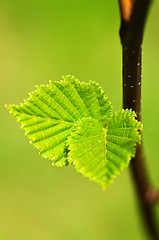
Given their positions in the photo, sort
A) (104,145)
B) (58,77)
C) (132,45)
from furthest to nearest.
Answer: (58,77) → (104,145) → (132,45)

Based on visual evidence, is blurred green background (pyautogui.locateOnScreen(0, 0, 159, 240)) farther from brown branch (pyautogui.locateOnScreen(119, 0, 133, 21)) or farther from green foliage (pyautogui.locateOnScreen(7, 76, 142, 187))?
brown branch (pyautogui.locateOnScreen(119, 0, 133, 21))

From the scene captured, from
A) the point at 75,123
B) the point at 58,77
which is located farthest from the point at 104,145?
the point at 58,77

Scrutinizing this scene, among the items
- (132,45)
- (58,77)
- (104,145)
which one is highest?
(58,77)

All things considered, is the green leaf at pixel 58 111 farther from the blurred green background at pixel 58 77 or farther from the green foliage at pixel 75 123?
the blurred green background at pixel 58 77

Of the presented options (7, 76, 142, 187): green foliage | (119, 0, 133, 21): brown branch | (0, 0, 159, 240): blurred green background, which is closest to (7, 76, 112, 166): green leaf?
(7, 76, 142, 187): green foliage

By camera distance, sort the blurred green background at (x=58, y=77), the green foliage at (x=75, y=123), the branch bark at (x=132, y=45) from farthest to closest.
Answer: the blurred green background at (x=58, y=77), the green foliage at (x=75, y=123), the branch bark at (x=132, y=45)

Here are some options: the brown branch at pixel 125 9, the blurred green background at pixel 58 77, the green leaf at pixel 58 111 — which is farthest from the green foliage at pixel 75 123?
the blurred green background at pixel 58 77

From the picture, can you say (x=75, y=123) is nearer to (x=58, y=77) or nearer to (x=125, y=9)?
(x=125, y=9)

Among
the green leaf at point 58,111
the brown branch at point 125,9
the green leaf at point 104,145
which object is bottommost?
the green leaf at point 104,145
